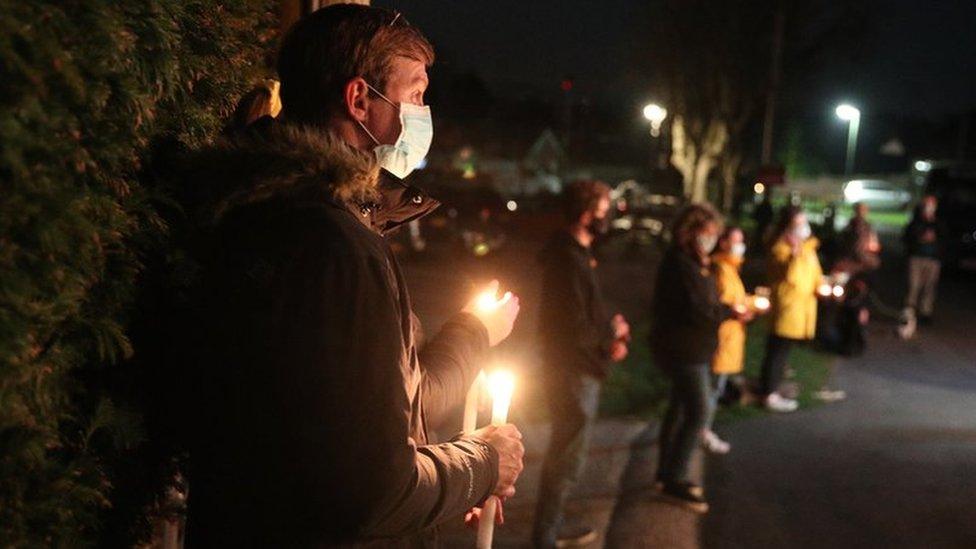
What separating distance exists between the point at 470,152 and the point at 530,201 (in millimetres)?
12498

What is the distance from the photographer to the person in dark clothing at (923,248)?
13.7 meters

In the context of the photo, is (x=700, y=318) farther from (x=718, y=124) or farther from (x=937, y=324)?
(x=718, y=124)

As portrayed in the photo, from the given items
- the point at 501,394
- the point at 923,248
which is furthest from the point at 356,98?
the point at 923,248

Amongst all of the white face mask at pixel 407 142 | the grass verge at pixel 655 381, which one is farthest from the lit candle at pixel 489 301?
the grass verge at pixel 655 381

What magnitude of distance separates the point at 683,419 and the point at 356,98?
16.5ft

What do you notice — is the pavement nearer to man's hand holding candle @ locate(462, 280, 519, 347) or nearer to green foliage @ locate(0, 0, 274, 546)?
man's hand holding candle @ locate(462, 280, 519, 347)

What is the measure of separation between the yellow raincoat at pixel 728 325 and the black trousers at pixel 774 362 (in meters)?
1.61

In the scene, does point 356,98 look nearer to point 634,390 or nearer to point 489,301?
point 489,301

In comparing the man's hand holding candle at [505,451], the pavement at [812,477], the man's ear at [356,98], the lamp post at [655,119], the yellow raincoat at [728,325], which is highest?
the lamp post at [655,119]

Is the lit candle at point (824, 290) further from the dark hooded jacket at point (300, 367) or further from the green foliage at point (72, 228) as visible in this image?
the green foliage at point (72, 228)

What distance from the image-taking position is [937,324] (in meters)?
14.6

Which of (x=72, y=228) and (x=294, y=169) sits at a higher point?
(x=294, y=169)

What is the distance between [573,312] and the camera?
5195mm

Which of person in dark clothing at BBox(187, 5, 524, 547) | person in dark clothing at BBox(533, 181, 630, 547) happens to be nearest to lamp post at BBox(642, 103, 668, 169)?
person in dark clothing at BBox(533, 181, 630, 547)
